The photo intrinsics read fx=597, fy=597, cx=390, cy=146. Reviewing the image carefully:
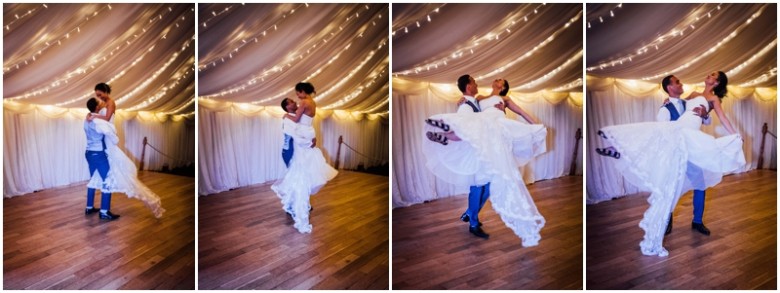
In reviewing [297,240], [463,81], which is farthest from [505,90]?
[297,240]

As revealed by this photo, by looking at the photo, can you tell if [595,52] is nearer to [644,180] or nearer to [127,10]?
[644,180]

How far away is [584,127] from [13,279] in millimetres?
3540

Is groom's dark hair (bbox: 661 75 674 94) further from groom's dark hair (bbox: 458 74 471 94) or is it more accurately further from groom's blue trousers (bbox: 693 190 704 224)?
groom's dark hair (bbox: 458 74 471 94)

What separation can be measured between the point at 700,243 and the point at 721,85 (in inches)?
38.0

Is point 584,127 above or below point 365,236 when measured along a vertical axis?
above

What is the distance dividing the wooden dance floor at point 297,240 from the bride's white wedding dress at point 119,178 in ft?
1.08

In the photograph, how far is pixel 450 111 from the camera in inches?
144

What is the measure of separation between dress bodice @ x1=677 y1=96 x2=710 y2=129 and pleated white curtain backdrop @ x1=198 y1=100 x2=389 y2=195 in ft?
5.88

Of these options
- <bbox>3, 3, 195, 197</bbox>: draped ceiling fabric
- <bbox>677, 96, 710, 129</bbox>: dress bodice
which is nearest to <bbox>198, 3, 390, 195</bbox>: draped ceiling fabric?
<bbox>3, 3, 195, 197</bbox>: draped ceiling fabric

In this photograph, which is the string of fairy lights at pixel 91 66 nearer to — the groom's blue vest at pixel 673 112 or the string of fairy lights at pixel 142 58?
the string of fairy lights at pixel 142 58

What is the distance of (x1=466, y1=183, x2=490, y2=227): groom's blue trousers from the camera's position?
12.1 feet

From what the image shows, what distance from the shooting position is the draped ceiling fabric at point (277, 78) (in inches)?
146

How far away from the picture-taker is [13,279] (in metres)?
3.53

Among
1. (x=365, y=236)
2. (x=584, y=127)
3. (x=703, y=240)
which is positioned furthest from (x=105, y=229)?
(x=703, y=240)
